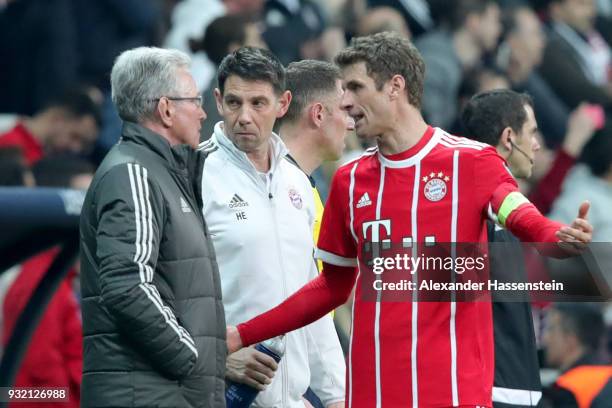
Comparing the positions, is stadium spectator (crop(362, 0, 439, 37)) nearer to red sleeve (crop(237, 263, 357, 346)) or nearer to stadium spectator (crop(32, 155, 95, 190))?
stadium spectator (crop(32, 155, 95, 190))

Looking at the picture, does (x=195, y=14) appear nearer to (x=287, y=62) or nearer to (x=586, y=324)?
(x=287, y=62)

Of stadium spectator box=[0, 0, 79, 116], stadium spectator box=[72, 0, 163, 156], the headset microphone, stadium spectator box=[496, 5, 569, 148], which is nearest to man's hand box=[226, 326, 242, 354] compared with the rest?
the headset microphone

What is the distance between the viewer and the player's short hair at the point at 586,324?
→ 29.1 ft

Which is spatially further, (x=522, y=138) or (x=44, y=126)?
(x=44, y=126)

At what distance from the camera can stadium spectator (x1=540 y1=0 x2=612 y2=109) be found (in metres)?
13.5

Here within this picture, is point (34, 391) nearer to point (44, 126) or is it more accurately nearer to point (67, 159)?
point (67, 159)

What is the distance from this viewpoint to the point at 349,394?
5617 mm

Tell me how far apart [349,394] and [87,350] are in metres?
1.02

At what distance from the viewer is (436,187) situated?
18.0 ft

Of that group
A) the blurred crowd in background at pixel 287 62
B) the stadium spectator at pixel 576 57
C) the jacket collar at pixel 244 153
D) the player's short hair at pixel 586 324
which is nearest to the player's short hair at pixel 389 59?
the jacket collar at pixel 244 153

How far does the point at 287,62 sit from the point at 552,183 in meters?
2.14

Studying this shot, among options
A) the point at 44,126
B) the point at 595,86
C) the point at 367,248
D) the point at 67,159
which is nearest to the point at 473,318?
the point at 367,248

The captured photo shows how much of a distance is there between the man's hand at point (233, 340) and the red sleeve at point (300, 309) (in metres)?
0.02

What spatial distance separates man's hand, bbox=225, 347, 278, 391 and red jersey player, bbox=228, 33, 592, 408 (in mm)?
489
